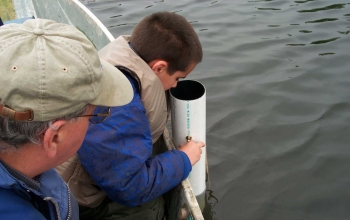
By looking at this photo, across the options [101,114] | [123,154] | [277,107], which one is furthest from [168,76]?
[277,107]

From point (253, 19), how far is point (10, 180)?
18.5 ft

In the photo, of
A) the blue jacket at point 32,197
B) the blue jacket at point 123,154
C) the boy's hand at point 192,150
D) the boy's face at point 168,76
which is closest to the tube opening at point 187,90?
the boy's face at point 168,76

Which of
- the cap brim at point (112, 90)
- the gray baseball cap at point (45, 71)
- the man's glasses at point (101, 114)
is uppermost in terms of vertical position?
the gray baseball cap at point (45, 71)

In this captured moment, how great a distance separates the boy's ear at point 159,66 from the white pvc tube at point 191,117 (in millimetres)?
194

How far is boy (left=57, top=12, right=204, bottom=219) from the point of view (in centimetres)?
174

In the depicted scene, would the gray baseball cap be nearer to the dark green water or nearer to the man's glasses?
the man's glasses

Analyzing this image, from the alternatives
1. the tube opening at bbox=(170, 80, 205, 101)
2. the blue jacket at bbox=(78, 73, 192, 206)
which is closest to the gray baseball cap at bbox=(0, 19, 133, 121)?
the blue jacket at bbox=(78, 73, 192, 206)

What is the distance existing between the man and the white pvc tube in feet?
2.85

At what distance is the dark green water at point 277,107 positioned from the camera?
125 inches

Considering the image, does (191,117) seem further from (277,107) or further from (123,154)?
A: (277,107)

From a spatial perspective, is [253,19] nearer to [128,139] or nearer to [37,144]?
[128,139]

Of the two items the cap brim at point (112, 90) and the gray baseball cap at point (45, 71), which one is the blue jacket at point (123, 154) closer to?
the cap brim at point (112, 90)

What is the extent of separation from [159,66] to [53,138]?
987 mm

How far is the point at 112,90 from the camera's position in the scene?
4.24 ft
